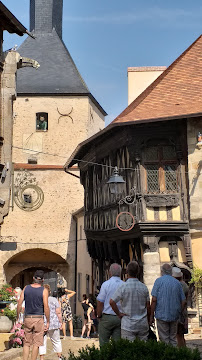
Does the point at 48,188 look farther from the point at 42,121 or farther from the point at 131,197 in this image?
the point at 131,197

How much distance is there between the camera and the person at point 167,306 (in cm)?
655

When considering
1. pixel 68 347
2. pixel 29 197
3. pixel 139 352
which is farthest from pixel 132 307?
pixel 29 197

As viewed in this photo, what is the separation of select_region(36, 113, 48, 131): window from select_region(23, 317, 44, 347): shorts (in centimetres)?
2134

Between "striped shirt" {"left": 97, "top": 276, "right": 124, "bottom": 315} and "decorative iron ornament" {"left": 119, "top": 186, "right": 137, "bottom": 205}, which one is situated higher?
"decorative iron ornament" {"left": 119, "top": 186, "right": 137, "bottom": 205}

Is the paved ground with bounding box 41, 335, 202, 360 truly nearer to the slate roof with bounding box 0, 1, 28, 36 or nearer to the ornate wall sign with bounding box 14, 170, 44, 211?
the slate roof with bounding box 0, 1, 28, 36

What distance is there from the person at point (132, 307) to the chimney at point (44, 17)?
2668 cm

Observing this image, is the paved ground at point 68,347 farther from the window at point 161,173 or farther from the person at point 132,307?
the window at point 161,173

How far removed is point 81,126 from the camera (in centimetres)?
2741

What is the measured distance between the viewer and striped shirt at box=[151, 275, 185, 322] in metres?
6.54

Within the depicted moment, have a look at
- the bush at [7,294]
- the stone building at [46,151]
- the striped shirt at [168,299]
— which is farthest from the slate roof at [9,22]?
the stone building at [46,151]

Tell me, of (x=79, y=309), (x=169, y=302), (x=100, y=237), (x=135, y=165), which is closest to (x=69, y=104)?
(x=79, y=309)

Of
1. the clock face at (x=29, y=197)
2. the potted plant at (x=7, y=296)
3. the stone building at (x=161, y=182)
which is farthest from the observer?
the clock face at (x=29, y=197)

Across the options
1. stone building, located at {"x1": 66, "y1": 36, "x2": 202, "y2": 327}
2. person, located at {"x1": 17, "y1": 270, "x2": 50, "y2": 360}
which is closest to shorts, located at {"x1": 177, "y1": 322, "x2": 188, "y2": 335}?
person, located at {"x1": 17, "y1": 270, "x2": 50, "y2": 360}

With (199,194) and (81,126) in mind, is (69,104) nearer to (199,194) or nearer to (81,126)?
(81,126)
